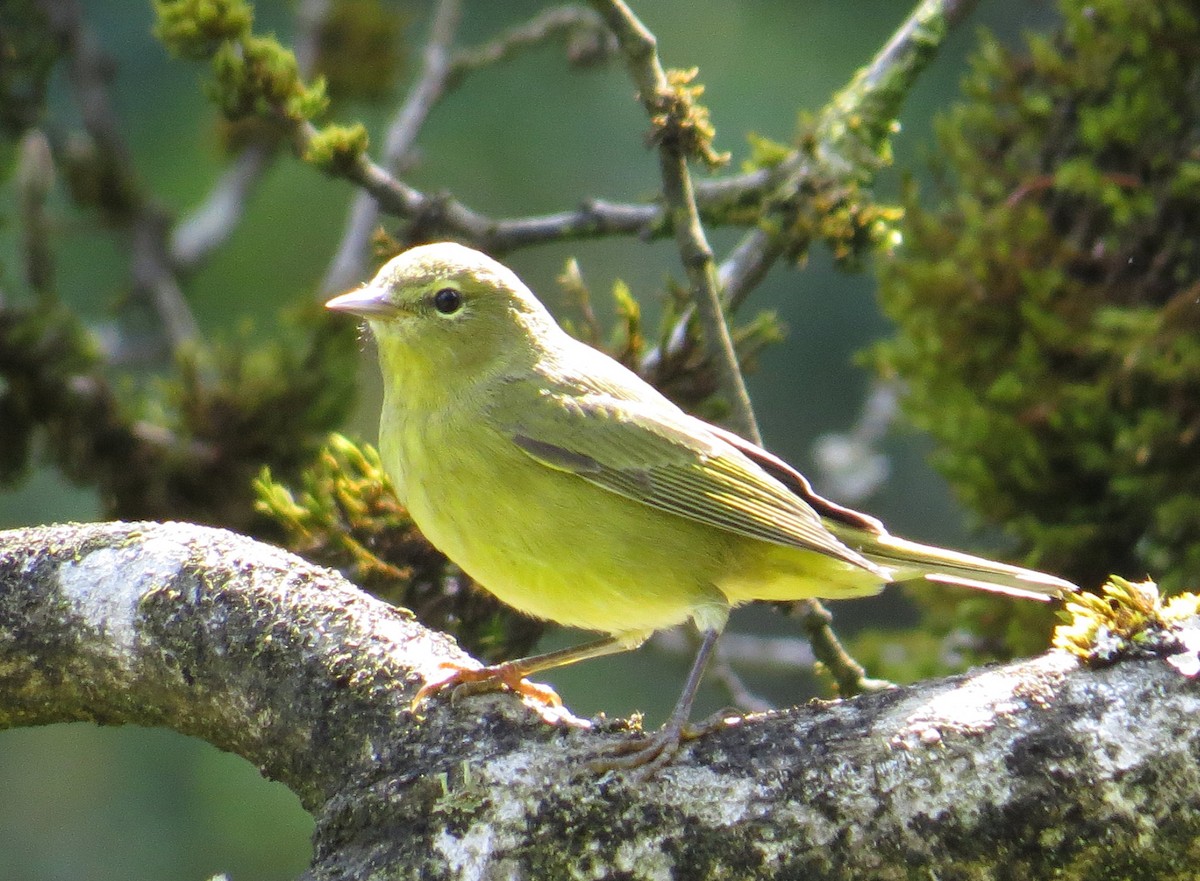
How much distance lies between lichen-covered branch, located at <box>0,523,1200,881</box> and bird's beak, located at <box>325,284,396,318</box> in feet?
2.47

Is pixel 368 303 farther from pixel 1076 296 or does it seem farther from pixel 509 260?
pixel 509 260

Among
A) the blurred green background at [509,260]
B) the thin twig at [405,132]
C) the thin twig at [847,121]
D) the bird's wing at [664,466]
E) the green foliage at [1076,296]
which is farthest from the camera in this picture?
the blurred green background at [509,260]

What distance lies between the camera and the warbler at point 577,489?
3.02m

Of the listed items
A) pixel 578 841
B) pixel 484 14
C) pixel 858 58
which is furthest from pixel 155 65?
pixel 578 841

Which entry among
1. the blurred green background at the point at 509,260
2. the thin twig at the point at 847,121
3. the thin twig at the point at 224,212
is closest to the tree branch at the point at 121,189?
the thin twig at the point at 224,212

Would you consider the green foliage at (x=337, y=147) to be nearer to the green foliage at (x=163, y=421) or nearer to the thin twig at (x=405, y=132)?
the green foliage at (x=163, y=421)

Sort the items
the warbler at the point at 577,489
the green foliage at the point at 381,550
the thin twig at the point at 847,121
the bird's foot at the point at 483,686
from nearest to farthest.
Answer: the bird's foot at the point at 483,686, the warbler at the point at 577,489, the green foliage at the point at 381,550, the thin twig at the point at 847,121

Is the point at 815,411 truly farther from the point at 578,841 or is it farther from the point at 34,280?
the point at 578,841

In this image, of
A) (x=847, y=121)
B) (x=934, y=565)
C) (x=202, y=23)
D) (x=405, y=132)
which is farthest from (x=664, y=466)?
(x=405, y=132)

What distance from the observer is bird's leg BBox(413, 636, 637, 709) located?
8.53 feet

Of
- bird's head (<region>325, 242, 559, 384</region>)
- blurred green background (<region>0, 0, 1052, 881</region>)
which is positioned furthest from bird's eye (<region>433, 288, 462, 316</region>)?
blurred green background (<region>0, 0, 1052, 881</region>)

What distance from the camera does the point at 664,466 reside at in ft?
10.8

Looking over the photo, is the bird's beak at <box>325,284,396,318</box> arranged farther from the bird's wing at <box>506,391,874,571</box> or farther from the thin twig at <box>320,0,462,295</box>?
the thin twig at <box>320,0,462,295</box>

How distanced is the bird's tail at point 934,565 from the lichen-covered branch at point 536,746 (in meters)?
1.03
